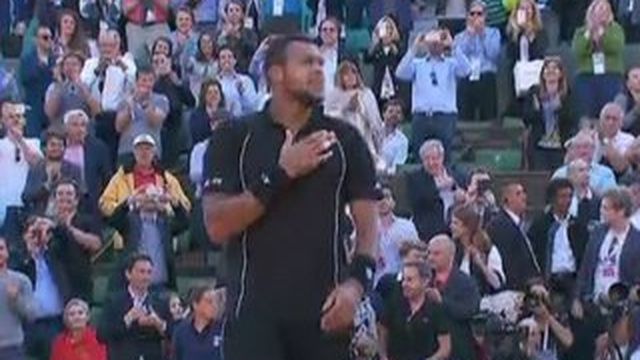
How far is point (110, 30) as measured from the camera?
68.0ft

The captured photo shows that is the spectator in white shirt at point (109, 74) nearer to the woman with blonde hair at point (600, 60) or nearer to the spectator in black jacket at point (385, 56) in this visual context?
the spectator in black jacket at point (385, 56)

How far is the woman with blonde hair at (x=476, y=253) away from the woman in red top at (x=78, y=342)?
Answer: 2.59m

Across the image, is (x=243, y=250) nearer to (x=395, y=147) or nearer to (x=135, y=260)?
(x=135, y=260)

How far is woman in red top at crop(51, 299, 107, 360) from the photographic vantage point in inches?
615

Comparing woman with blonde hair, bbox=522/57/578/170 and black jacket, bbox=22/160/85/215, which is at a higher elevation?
woman with blonde hair, bbox=522/57/578/170

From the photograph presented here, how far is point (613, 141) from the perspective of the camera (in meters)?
17.6

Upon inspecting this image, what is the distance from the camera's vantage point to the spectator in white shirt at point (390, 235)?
16047 mm

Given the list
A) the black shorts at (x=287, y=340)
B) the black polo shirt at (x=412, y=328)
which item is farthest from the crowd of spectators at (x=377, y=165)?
the black shorts at (x=287, y=340)

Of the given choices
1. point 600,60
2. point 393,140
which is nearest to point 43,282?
point 393,140

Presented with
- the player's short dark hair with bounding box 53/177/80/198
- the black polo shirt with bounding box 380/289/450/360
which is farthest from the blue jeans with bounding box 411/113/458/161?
the black polo shirt with bounding box 380/289/450/360

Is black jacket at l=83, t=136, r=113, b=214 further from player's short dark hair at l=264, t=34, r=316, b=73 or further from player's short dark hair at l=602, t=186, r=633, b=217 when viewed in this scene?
player's short dark hair at l=264, t=34, r=316, b=73

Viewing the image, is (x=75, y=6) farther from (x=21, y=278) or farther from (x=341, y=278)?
(x=341, y=278)

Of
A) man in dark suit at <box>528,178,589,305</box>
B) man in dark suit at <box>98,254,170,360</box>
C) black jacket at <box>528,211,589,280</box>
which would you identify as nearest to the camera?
man in dark suit at <box>98,254,170,360</box>

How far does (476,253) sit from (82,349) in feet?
9.32
